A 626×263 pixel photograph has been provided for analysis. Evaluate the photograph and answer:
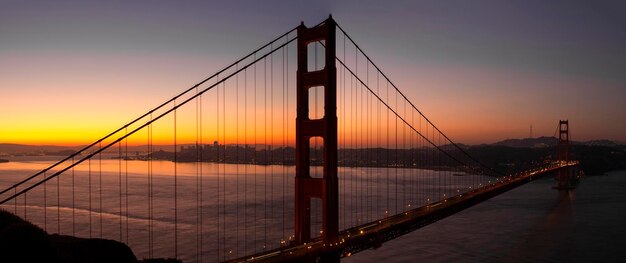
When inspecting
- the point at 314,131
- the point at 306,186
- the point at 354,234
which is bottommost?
the point at 354,234

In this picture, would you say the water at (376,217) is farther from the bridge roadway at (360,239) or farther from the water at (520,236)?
the bridge roadway at (360,239)

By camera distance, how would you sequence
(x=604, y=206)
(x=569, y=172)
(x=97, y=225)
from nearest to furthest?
1. (x=97, y=225)
2. (x=604, y=206)
3. (x=569, y=172)

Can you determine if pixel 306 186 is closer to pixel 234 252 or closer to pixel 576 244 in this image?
pixel 234 252

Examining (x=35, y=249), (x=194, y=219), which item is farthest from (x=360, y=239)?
(x=194, y=219)

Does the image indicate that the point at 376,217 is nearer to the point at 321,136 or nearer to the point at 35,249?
the point at 321,136

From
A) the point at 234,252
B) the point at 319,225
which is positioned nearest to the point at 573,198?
the point at 319,225

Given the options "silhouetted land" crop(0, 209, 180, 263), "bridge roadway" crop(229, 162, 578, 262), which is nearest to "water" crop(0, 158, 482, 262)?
"silhouetted land" crop(0, 209, 180, 263)

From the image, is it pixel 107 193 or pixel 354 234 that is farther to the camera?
pixel 107 193
